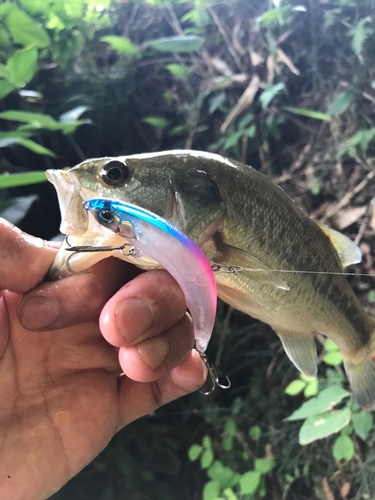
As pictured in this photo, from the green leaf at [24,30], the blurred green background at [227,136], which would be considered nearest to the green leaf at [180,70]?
the blurred green background at [227,136]

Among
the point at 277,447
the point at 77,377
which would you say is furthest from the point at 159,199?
the point at 277,447

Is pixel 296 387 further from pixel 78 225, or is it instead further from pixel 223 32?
pixel 223 32

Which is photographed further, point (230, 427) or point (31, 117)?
point (230, 427)

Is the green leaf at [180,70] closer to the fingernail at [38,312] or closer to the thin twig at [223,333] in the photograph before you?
the thin twig at [223,333]

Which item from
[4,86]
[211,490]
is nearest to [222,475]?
[211,490]

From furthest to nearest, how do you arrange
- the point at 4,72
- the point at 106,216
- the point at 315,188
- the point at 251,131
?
the point at 251,131 < the point at 315,188 < the point at 4,72 < the point at 106,216

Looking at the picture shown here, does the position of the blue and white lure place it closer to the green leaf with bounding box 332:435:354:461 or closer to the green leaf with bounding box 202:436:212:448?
the green leaf with bounding box 332:435:354:461

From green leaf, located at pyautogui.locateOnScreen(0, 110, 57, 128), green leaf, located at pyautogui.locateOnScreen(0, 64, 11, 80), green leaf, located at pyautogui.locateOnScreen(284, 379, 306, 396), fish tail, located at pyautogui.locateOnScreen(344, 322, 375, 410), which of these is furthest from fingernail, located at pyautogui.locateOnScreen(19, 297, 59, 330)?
green leaf, located at pyautogui.locateOnScreen(0, 64, 11, 80)

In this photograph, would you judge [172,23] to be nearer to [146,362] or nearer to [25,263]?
[25,263]
